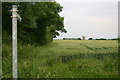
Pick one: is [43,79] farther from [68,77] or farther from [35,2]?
[35,2]

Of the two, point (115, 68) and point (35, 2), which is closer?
point (115, 68)

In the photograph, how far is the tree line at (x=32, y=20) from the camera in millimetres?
8805

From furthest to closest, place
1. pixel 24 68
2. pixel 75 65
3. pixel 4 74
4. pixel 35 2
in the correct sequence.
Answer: pixel 35 2 < pixel 75 65 < pixel 24 68 < pixel 4 74

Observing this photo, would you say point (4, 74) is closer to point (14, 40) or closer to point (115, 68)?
point (14, 40)

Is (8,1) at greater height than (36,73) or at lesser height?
greater

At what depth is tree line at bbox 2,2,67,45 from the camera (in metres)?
8.80

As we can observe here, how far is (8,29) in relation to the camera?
34.0 ft

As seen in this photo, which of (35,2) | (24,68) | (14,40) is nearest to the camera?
(14,40)

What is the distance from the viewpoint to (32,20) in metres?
9.43

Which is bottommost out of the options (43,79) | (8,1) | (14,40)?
(43,79)

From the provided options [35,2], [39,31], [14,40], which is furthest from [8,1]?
[39,31]

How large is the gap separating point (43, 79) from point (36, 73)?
13.8 inches

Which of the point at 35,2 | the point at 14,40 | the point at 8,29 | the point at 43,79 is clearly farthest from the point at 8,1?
the point at 14,40

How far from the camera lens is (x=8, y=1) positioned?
7.42 m
